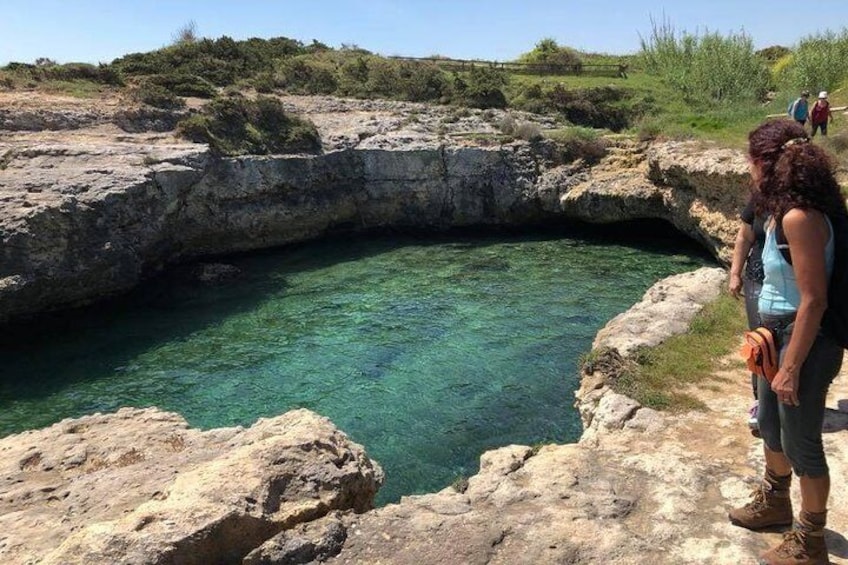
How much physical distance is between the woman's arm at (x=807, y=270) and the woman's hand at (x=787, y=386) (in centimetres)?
9

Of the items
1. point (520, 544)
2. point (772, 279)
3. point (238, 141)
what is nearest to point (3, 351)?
point (238, 141)

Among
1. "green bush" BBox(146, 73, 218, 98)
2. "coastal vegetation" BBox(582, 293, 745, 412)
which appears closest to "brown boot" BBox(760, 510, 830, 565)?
"coastal vegetation" BBox(582, 293, 745, 412)

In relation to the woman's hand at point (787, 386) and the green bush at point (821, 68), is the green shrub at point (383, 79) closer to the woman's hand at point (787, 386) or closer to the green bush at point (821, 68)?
the green bush at point (821, 68)

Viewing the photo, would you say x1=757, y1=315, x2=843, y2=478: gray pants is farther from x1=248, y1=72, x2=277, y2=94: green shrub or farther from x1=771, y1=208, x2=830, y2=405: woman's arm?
x1=248, y1=72, x2=277, y2=94: green shrub

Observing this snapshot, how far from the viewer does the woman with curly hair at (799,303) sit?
3490 mm

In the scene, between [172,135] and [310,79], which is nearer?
[172,135]

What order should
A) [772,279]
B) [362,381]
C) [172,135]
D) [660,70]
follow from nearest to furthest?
1. [772,279]
2. [362,381]
3. [172,135]
4. [660,70]

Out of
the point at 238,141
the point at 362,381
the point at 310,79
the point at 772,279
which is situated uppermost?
the point at 310,79

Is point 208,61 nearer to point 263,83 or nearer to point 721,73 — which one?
point 263,83

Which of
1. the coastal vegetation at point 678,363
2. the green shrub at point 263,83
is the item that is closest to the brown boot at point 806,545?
the coastal vegetation at point 678,363

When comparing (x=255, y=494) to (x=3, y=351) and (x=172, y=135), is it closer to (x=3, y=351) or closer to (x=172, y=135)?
(x=3, y=351)

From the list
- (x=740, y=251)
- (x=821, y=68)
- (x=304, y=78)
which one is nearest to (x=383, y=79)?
(x=304, y=78)

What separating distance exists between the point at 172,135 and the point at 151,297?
6447 mm

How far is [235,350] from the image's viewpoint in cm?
1391
